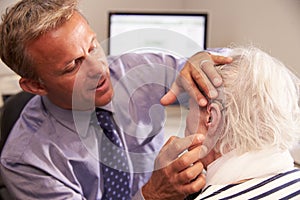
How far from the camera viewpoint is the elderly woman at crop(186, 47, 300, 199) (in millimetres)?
888

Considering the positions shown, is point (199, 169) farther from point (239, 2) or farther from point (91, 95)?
point (239, 2)

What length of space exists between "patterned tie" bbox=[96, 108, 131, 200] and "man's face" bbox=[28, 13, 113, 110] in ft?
0.33

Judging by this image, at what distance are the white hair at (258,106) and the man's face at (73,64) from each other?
1.08 feet

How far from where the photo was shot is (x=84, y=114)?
1.22m

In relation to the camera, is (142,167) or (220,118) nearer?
(220,118)

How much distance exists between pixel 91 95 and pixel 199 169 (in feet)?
1.16

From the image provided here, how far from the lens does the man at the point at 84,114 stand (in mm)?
1022

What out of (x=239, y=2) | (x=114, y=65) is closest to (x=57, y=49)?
(x=114, y=65)

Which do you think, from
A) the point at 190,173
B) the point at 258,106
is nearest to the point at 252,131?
the point at 258,106

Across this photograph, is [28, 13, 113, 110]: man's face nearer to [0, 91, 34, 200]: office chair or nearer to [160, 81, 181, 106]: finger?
[160, 81, 181, 106]: finger

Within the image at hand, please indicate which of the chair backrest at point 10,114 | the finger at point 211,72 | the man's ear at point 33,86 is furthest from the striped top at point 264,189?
the chair backrest at point 10,114

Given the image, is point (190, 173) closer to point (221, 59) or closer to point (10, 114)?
point (221, 59)

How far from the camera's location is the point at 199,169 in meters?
0.94

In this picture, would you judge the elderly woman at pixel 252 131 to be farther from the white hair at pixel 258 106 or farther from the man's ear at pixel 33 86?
the man's ear at pixel 33 86
